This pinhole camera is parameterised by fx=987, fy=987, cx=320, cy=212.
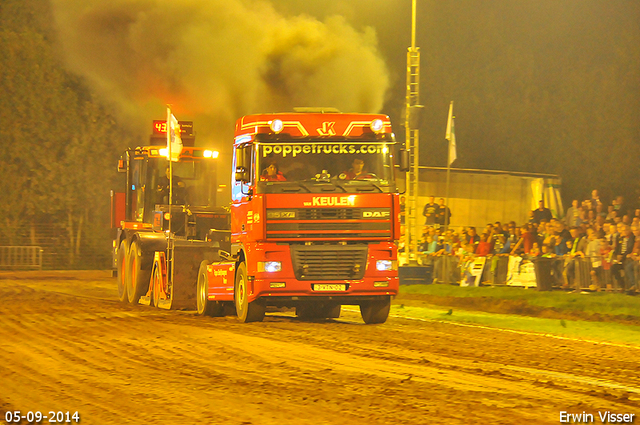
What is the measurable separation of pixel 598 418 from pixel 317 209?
333 inches

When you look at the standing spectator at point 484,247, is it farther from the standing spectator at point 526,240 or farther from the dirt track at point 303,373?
the dirt track at point 303,373

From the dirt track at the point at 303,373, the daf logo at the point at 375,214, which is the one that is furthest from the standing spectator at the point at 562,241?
the daf logo at the point at 375,214

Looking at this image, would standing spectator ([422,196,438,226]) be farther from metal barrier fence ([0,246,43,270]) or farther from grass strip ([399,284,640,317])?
metal barrier fence ([0,246,43,270])

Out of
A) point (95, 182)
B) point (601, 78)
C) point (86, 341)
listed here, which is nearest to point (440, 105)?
point (601, 78)

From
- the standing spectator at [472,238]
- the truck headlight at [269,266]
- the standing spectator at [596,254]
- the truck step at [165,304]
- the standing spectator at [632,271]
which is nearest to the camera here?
the truck headlight at [269,266]

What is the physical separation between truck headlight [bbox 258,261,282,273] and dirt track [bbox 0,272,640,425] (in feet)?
3.07

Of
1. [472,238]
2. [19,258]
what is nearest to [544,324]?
[472,238]

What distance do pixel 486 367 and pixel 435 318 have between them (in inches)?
293

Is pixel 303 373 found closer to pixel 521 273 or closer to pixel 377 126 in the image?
pixel 377 126

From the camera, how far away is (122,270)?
2355cm

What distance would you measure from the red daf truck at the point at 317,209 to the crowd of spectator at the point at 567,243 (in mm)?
6186

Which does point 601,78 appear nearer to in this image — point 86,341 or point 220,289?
point 220,289

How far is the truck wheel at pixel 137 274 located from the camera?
845 inches

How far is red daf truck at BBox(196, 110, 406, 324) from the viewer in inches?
628
